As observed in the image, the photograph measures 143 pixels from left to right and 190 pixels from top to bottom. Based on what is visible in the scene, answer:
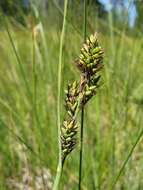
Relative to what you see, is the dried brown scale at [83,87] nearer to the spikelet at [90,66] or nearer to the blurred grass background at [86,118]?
the spikelet at [90,66]

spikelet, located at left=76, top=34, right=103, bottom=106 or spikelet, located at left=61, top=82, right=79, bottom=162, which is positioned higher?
spikelet, located at left=76, top=34, right=103, bottom=106

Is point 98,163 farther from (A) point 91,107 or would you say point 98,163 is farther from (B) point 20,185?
(A) point 91,107

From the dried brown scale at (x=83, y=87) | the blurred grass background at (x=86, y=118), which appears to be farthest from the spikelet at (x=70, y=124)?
the blurred grass background at (x=86, y=118)

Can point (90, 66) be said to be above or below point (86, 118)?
above

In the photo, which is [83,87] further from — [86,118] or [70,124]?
[86,118]

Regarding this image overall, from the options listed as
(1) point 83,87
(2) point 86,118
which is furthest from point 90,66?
(2) point 86,118

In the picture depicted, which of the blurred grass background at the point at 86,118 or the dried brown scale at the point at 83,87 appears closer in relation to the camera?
the dried brown scale at the point at 83,87

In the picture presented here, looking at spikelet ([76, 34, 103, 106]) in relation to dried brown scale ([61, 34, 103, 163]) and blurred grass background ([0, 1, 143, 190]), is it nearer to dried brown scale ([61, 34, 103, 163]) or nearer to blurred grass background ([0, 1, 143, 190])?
dried brown scale ([61, 34, 103, 163])

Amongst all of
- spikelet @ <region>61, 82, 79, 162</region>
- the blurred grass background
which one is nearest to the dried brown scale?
spikelet @ <region>61, 82, 79, 162</region>
